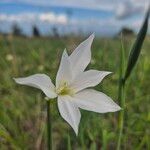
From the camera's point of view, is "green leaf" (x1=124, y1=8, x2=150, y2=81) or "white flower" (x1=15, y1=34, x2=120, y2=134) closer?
"white flower" (x1=15, y1=34, x2=120, y2=134)

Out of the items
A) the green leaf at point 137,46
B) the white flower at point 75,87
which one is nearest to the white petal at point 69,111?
the white flower at point 75,87

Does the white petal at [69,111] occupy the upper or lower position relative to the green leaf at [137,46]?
lower

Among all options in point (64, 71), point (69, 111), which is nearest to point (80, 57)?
point (64, 71)

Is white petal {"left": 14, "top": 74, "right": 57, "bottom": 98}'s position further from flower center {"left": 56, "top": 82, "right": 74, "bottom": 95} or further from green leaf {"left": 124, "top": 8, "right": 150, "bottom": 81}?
green leaf {"left": 124, "top": 8, "right": 150, "bottom": 81}

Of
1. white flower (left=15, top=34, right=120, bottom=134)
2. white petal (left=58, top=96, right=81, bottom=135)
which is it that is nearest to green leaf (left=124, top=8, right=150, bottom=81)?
white flower (left=15, top=34, right=120, bottom=134)

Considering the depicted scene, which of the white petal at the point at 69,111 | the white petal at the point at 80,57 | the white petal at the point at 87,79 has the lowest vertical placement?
the white petal at the point at 69,111

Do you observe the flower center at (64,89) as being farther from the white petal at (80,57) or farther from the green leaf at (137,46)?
the green leaf at (137,46)
